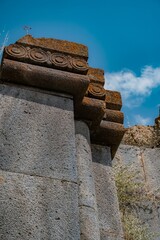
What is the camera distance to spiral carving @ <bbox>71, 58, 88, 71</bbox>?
292cm

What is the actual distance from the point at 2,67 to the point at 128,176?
246cm

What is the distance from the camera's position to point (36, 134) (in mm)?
2389

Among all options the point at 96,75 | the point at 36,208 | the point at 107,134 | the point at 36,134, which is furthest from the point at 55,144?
the point at 96,75

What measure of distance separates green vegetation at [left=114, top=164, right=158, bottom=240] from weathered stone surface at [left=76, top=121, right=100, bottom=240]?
1411 mm

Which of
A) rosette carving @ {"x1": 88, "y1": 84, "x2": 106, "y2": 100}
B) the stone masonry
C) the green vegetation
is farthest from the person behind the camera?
the green vegetation

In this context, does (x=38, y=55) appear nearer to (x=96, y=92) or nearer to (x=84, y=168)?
(x=96, y=92)

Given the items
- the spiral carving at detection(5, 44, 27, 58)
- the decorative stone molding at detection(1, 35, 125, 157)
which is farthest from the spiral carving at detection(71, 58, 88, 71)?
the spiral carving at detection(5, 44, 27, 58)

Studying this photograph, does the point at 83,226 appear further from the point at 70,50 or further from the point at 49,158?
the point at 70,50

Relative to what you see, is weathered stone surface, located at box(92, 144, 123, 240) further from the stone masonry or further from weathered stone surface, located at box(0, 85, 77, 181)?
weathered stone surface, located at box(0, 85, 77, 181)

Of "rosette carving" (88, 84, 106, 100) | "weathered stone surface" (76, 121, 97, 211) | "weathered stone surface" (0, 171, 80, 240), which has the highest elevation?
"rosette carving" (88, 84, 106, 100)

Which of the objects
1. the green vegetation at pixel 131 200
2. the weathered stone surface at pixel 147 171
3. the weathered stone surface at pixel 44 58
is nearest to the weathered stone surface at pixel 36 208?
the weathered stone surface at pixel 44 58

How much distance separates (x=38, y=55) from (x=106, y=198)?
44.8 inches

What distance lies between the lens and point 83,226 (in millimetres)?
2240

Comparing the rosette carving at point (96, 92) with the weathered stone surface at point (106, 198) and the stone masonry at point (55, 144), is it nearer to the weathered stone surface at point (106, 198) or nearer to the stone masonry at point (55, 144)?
the stone masonry at point (55, 144)
